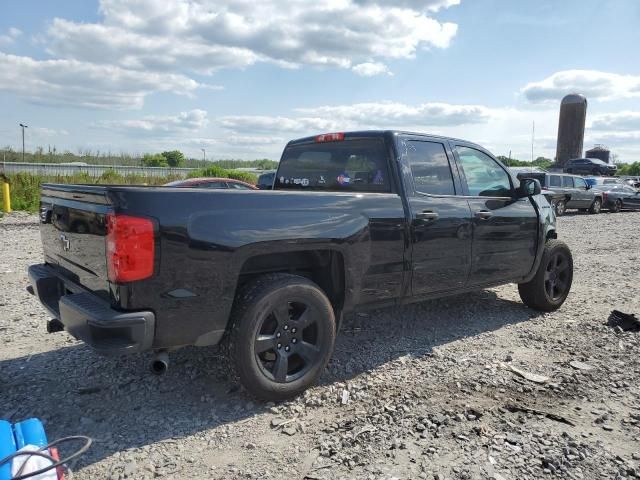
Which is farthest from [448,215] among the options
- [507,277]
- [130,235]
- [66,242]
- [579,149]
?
[579,149]

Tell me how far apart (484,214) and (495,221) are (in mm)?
213

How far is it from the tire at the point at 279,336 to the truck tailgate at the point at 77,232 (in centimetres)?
85

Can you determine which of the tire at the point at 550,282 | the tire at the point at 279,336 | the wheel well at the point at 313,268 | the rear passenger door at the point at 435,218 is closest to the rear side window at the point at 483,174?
the rear passenger door at the point at 435,218

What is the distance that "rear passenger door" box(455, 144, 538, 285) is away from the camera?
4.77 meters

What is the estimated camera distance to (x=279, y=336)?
136 inches

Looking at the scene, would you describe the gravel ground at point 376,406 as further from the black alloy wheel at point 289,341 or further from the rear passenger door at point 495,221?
the rear passenger door at point 495,221

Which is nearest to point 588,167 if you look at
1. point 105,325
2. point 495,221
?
point 495,221

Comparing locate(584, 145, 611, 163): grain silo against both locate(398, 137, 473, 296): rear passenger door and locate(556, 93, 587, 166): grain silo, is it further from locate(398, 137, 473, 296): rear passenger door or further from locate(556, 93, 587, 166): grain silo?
locate(398, 137, 473, 296): rear passenger door

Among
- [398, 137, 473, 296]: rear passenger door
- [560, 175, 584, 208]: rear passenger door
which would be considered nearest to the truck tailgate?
[398, 137, 473, 296]: rear passenger door

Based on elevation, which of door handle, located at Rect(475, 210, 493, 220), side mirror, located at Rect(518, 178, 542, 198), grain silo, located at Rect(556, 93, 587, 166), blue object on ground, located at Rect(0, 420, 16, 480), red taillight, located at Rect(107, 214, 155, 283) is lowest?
blue object on ground, located at Rect(0, 420, 16, 480)

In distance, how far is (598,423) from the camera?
328 centimetres

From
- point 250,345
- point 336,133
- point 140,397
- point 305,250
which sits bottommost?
point 140,397

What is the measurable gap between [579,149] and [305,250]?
51608 millimetres

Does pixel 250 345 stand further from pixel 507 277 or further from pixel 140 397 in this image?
pixel 507 277
